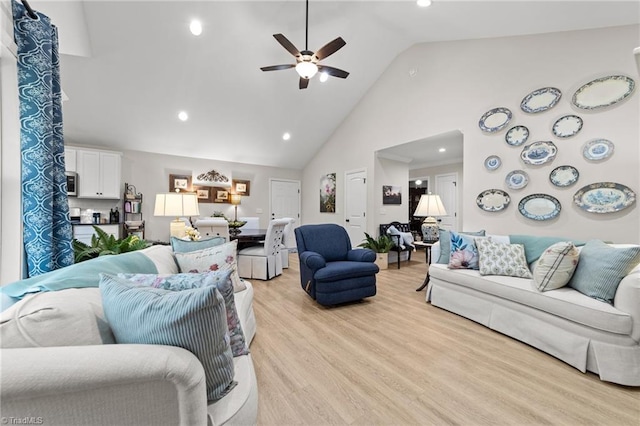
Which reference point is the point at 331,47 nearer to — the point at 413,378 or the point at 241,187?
the point at 413,378

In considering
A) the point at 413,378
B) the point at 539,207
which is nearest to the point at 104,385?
the point at 413,378

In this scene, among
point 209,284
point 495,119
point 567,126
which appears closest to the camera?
point 209,284

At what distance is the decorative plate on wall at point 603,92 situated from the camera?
8.80 ft

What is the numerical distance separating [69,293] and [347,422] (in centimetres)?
141

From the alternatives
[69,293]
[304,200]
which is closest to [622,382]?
[69,293]

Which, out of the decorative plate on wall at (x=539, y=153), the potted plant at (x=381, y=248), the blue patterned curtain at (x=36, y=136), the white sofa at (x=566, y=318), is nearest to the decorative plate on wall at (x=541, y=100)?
the decorative plate on wall at (x=539, y=153)

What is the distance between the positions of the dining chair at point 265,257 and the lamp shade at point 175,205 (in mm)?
1297

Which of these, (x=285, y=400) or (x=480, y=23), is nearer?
(x=285, y=400)

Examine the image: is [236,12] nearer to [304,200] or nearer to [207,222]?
[207,222]

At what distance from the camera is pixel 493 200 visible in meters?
3.60

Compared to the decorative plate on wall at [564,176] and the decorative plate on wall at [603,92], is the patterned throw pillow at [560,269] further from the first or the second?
the decorative plate on wall at [603,92]

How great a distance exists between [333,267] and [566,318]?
198cm

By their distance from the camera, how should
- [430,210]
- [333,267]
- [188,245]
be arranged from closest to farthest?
1. [188,245]
2. [333,267]
3. [430,210]

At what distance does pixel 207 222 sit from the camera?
12.3ft
